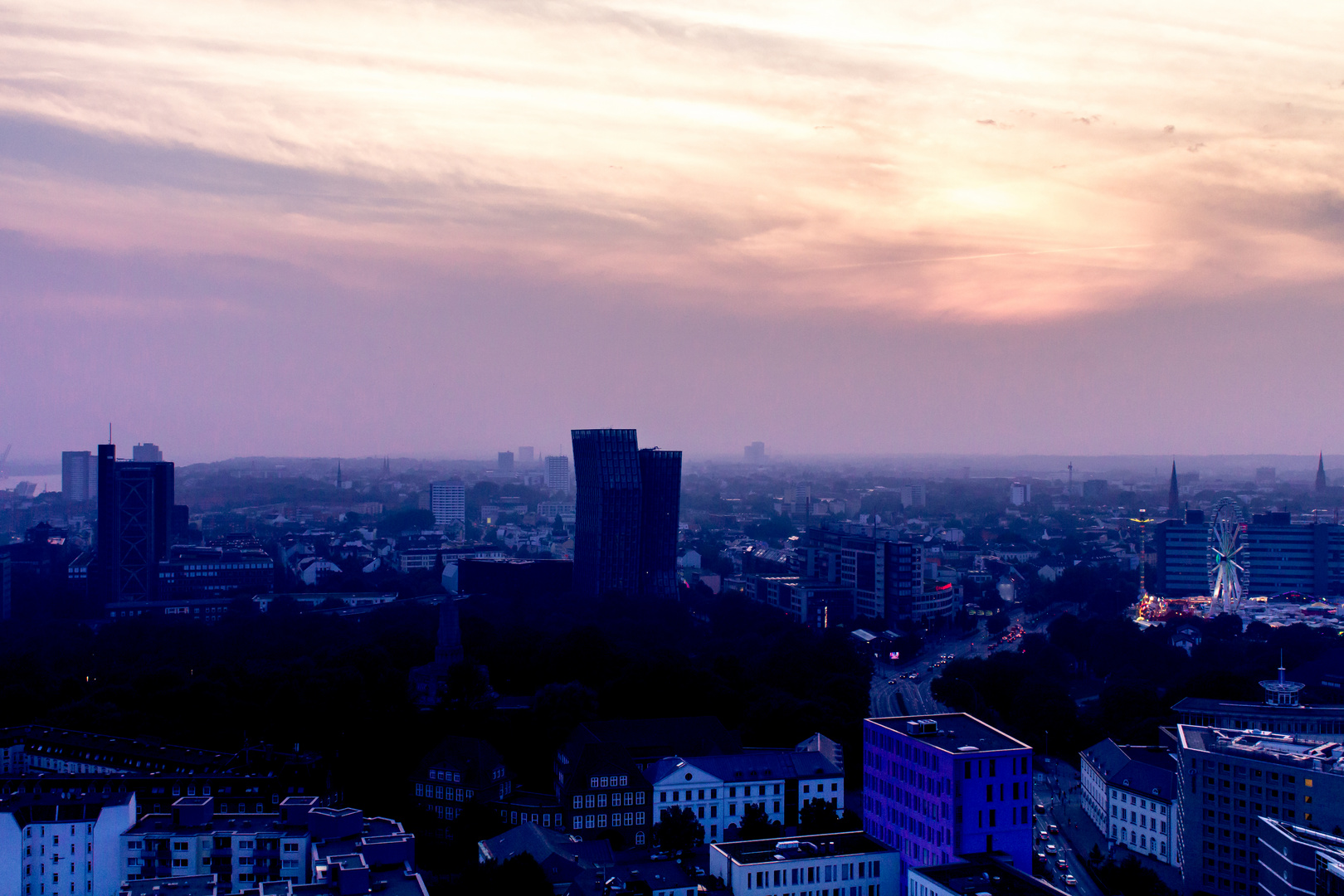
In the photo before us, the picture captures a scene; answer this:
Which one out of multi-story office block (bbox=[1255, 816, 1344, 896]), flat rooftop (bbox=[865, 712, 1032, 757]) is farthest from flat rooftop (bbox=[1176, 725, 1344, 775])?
flat rooftop (bbox=[865, 712, 1032, 757])

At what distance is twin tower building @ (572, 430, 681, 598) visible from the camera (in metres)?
63.8

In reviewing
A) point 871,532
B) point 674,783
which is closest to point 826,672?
point 674,783

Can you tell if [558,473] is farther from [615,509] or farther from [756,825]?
[756,825]

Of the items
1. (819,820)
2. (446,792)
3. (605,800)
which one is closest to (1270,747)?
(819,820)

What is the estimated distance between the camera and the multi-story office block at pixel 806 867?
22.1 m

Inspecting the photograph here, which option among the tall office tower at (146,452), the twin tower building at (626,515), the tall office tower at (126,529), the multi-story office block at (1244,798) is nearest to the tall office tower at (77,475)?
the tall office tower at (146,452)

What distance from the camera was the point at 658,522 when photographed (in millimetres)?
65062

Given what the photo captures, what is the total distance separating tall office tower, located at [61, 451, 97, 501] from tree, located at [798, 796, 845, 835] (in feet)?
406

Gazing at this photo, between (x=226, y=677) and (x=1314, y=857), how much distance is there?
27.7m

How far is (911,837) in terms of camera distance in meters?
23.3

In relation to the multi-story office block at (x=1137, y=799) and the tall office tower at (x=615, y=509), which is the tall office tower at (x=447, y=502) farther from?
the multi-story office block at (x=1137, y=799)

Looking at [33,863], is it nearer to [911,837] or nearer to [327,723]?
[327,723]

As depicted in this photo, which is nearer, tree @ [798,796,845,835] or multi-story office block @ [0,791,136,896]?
multi-story office block @ [0,791,136,896]

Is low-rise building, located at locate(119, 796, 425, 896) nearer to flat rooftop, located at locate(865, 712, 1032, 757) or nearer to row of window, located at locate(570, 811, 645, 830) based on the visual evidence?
row of window, located at locate(570, 811, 645, 830)
